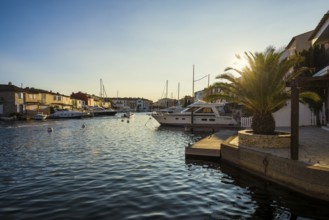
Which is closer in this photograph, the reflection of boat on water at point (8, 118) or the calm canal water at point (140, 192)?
the calm canal water at point (140, 192)

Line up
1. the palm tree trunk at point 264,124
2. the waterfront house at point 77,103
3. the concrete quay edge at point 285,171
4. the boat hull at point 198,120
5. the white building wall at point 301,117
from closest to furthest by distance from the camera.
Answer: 1. the concrete quay edge at point 285,171
2. the palm tree trunk at point 264,124
3. the white building wall at point 301,117
4. the boat hull at point 198,120
5. the waterfront house at point 77,103

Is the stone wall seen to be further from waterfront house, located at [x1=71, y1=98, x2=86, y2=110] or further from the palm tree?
waterfront house, located at [x1=71, y1=98, x2=86, y2=110]

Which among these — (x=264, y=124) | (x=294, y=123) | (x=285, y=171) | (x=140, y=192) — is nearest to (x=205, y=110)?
(x=264, y=124)

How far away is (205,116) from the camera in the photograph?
3662 centimetres

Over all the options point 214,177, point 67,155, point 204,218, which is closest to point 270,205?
point 204,218

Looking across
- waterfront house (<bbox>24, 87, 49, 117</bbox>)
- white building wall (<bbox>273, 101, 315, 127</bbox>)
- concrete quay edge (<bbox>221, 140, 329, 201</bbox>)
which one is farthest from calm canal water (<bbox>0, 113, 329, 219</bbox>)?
waterfront house (<bbox>24, 87, 49, 117</bbox>)

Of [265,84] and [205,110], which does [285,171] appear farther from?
[205,110]

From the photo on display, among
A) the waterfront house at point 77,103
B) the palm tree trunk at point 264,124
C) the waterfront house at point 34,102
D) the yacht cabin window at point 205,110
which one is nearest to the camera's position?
the palm tree trunk at point 264,124

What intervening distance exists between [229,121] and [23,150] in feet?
81.8

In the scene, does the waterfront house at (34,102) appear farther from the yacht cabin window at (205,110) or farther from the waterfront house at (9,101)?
the yacht cabin window at (205,110)

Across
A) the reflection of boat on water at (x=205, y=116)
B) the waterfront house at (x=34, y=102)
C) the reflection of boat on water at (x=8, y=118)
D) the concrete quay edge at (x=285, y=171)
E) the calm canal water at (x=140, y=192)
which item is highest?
the waterfront house at (x=34, y=102)

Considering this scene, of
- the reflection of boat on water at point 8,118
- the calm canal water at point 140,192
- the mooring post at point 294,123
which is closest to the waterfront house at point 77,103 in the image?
the reflection of boat on water at point 8,118

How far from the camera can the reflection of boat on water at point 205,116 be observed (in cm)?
3597

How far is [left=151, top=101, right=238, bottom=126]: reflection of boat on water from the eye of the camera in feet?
118
